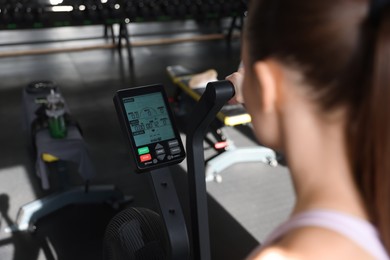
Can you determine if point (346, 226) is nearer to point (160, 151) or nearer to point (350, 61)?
point (350, 61)

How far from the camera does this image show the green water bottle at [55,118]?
2.09 metres

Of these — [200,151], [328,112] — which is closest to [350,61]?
[328,112]

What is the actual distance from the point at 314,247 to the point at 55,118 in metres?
1.87

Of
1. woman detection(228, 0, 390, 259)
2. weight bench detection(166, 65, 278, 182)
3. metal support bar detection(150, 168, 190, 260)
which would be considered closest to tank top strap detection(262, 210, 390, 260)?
woman detection(228, 0, 390, 259)

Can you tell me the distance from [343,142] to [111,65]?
4.41 meters

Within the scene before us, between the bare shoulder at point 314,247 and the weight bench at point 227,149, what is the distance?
1961 millimetres

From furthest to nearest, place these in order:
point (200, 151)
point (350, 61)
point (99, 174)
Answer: point (99, 174) < point (200, 151) < point (350, 61)

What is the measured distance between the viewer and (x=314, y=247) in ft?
1.39

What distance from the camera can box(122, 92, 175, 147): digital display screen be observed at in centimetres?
93

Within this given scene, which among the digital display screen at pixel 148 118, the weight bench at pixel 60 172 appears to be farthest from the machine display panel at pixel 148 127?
the weight bench at pixel 60 172

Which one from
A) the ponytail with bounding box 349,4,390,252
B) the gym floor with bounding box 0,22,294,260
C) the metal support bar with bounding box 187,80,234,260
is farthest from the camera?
the gym floor with bounding box 0,22,294,260

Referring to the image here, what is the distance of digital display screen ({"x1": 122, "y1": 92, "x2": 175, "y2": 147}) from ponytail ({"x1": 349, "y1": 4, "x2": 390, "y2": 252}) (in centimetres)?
56

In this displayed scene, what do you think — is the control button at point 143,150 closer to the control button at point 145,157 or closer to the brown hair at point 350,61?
the control button at point 145,157

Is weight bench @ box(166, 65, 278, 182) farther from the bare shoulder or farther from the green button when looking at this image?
the bare shoulder
